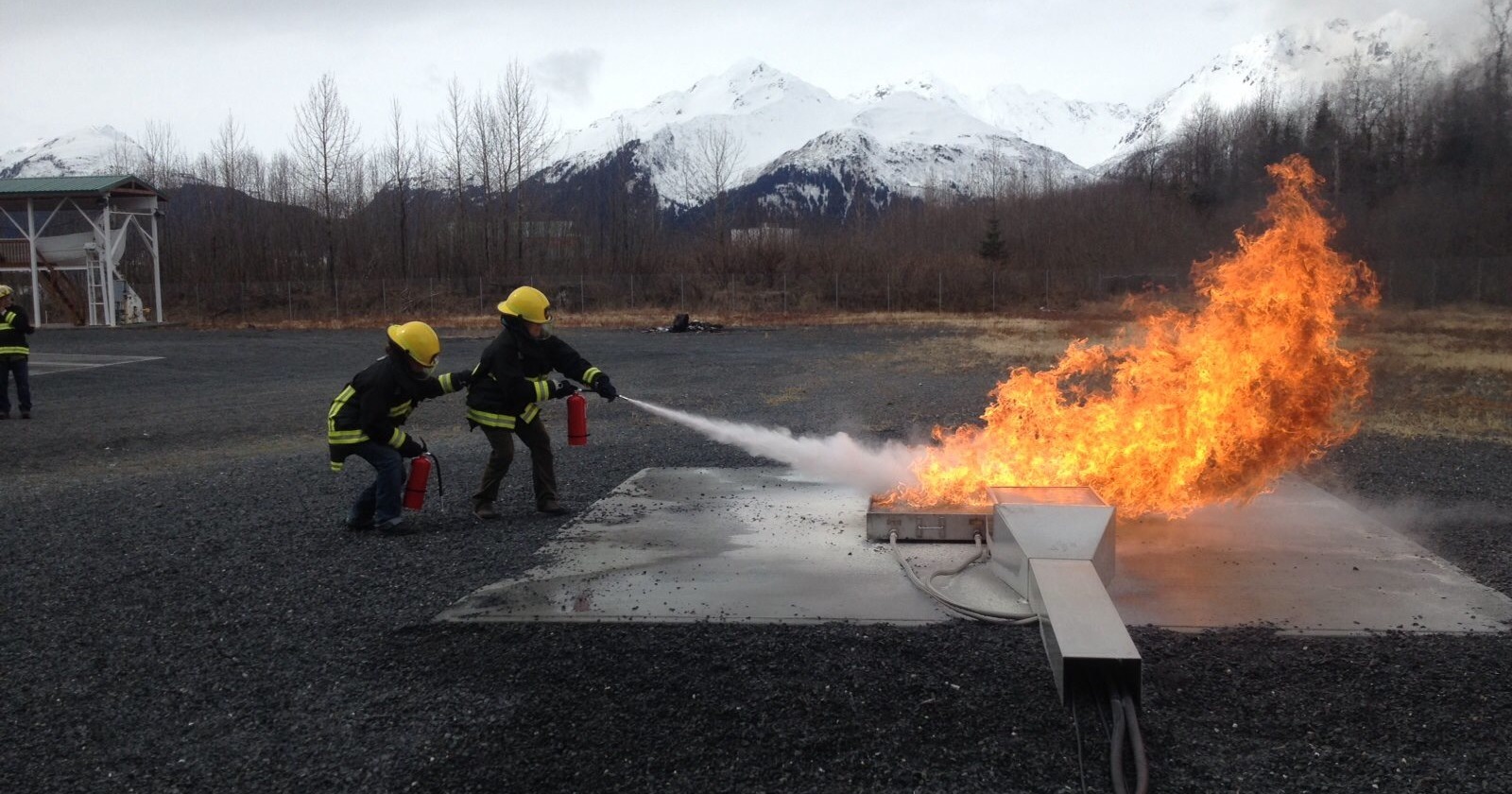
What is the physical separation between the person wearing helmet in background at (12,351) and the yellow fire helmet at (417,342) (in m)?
9.60

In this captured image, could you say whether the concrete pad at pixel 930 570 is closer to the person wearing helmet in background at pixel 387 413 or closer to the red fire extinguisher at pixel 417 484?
the red fire extinguisher at pixel 417 484

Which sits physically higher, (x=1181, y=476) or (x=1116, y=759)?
(x=1181, y=476)

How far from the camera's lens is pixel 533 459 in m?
7.62

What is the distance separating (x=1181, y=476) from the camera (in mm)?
6895

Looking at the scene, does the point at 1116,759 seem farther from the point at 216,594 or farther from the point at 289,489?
the point at 289,489

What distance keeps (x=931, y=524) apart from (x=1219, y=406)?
242 centimetres

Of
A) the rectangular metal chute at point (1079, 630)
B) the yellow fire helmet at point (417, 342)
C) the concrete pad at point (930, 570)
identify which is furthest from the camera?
the yellow fire helmet at point (417, 342)

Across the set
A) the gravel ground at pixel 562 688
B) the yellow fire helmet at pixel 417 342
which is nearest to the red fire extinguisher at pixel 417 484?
the gravel ground at pixel 562 688

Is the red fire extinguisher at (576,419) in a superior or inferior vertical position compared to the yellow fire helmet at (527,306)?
inferior

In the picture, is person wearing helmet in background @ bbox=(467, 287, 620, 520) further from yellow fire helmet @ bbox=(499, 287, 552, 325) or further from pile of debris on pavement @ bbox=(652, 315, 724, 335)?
pile of debris on pavement @ bbox=(652, 315, 724, 335)

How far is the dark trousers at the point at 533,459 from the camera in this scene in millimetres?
7566

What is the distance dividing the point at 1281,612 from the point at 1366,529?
7.06ft

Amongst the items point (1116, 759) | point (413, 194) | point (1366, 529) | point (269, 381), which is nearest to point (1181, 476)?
point (1366, 529)

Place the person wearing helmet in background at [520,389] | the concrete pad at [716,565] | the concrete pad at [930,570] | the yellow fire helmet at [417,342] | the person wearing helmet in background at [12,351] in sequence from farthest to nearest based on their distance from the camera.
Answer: the person wearing helmet in background at [12,351] < the person wearing helmet in background at [520,389] < the yellow fire helmet at [417,342] < the concrete pad at [716,565] < the concrete pad at [930,570]
